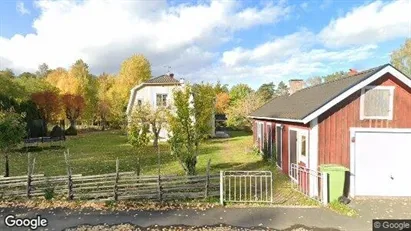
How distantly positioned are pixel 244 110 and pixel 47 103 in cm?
2815

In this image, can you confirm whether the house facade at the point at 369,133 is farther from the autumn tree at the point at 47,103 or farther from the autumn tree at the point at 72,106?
the autumn tree at the point at 72,106

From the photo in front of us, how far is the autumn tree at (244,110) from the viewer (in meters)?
44.2

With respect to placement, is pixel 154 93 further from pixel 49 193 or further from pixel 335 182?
pixel 335 182

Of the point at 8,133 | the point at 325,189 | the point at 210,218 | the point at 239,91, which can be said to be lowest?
the point at 210,218

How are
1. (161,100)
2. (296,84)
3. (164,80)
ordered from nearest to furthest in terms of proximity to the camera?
(296,84) < (161,100) < (164,80)

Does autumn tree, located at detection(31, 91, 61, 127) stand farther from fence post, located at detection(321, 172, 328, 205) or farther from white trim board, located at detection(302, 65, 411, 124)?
fence post, located at detection(321, 172, 328, 205)

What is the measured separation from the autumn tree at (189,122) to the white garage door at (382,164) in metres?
6.10

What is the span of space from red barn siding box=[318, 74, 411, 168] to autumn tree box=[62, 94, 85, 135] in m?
43.6

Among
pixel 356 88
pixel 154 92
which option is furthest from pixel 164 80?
pixel 356 88

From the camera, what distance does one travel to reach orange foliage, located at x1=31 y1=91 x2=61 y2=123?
43.0 metres

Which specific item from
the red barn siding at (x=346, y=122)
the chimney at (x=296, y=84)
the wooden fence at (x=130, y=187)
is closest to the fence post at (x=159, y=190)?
the wooden fence at (x=130, y=187)

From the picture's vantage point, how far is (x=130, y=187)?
36.6 feet

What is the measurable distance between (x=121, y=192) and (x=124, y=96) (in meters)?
48.4

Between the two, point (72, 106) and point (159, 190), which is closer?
point (159, 190)
